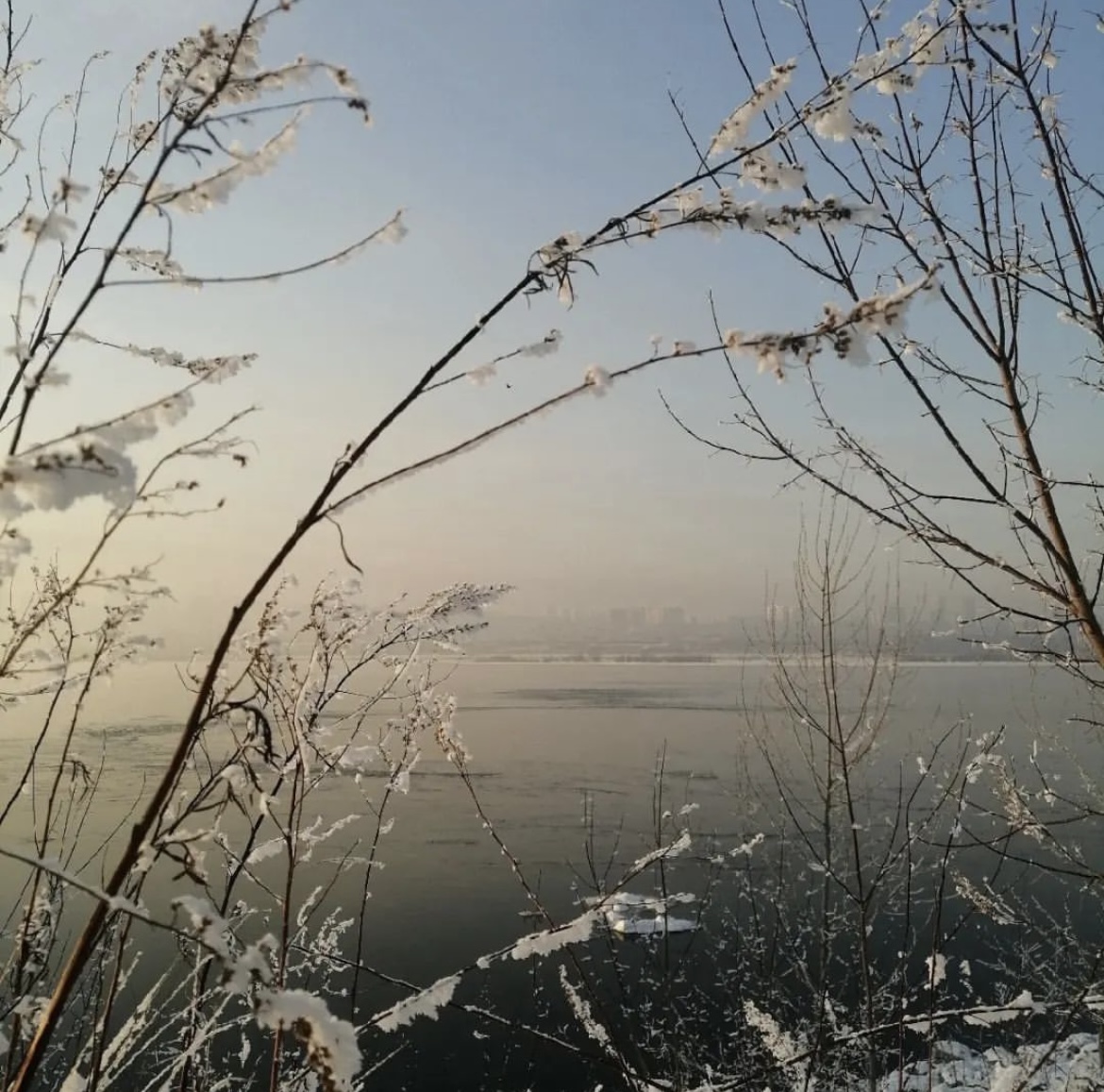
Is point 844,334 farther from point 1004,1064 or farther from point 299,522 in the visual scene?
point 1004,1064

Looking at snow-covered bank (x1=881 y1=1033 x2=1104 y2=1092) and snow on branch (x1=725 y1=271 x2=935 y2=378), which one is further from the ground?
snow on branch (x1=725 y1=271 x2=935 y2=378)

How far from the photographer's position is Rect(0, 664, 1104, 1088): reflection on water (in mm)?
11164

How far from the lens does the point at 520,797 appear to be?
20.3 metres

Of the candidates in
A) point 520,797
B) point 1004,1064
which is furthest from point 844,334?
point 520,797

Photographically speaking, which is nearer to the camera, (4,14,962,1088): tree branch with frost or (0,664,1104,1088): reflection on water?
(4,14,962,1088): tree branch with frost

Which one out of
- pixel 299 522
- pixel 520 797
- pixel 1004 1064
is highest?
pixel 299 522

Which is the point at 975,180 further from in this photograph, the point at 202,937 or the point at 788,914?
the point at 788,914

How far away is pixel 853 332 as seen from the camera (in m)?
0.70

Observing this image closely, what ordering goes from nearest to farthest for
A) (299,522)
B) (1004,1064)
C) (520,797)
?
1. (299,522)
2. (1004,1064)
3. (520,797)

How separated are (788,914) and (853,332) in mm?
13391

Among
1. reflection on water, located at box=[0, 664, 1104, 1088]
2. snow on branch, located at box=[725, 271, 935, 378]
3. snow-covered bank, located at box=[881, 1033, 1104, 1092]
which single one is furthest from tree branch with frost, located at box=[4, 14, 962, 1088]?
snow-covered bank, located at box=[881, 1033, 1104, 1092]

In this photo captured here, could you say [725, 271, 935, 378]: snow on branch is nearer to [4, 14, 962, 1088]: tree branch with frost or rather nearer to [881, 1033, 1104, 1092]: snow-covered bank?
[4, 14, 962, 1088]: tree branch with frost

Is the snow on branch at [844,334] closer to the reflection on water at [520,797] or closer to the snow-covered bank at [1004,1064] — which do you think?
the reflection on water at [520,797]

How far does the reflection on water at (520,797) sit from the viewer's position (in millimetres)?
11164
